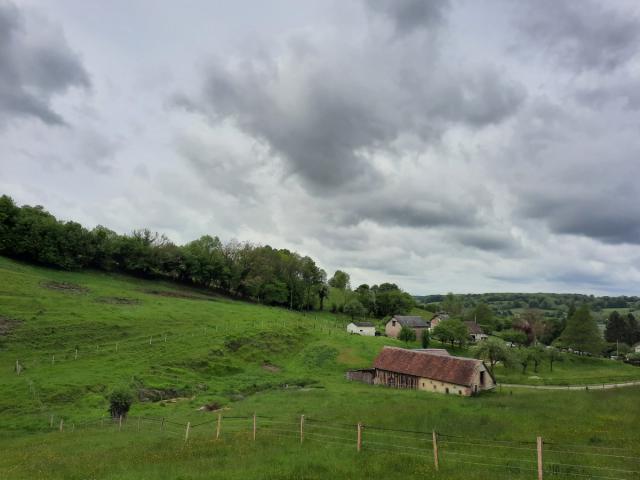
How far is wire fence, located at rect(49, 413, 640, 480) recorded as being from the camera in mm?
14555

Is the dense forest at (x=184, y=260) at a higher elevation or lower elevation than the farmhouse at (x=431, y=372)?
higher

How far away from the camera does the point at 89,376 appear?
41.0 m

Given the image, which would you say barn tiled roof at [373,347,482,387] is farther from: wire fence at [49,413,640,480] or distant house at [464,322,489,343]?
distant house at [464,322,489,343]

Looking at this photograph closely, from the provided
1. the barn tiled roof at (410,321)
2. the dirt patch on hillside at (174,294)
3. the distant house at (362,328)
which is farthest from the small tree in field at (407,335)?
the dirt patch on hillside at (174,294)

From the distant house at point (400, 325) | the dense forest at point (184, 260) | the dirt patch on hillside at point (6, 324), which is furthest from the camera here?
the distant house at point (400, 325)

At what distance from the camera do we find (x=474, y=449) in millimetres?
18391

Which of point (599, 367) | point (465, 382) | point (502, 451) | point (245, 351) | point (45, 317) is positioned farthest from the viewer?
point (599, 367)

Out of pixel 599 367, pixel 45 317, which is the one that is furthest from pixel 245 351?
pixel 599 367

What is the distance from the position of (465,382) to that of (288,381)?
21922mm

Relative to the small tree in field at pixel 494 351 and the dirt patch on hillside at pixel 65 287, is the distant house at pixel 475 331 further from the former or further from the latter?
the dirt patch on hillside at pixel 65 287

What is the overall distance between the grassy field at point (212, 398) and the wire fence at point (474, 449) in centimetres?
18

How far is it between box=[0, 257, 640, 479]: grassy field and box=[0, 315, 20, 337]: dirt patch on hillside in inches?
8.0

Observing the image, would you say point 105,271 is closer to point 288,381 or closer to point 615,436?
point 288,381

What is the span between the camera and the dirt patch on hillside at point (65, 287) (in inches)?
2579
